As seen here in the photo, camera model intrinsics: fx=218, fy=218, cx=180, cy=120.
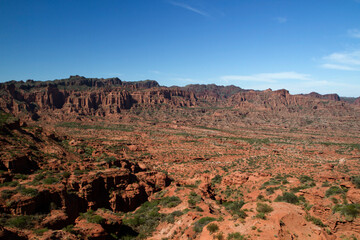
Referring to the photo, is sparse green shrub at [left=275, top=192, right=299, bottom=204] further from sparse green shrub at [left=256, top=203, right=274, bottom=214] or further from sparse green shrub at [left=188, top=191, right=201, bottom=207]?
sparse green shrub at [left=188, top=191, right=201, bottom=207]

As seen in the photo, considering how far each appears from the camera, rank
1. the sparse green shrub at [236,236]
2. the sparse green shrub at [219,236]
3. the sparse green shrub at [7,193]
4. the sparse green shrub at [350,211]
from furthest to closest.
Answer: the sparse green shrub at [7,193], the sparse green shrub at [219,236], the sparse green shrub at [350,211], the sparse green shrub at [236,236]

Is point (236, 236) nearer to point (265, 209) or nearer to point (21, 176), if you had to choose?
point (265, 209)

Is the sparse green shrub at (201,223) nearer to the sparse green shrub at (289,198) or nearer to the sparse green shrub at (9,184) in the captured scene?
the sparse green shrub at (289,198)

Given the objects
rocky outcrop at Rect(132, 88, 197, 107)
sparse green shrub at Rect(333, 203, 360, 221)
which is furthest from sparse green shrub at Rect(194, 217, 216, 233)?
rocky outcrop at Rect(132, 88, 197, 107)

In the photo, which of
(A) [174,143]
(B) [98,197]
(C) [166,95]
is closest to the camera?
(B) [98,197]

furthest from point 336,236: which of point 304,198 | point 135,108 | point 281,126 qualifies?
point 135,108

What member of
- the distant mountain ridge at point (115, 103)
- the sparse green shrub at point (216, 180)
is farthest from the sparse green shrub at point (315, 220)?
the distant mountain ridge at point (115, 103)

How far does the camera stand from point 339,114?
15138 cm

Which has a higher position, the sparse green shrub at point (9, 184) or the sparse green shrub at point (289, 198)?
the sparse green shrub at point (9, 184)

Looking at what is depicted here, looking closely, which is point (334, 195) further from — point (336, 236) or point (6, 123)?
point (6, 123)

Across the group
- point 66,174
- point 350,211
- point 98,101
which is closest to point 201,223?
point 350,211

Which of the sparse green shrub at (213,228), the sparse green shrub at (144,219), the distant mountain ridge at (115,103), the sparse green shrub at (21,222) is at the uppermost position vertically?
the distant mountain ridge at (115,103)

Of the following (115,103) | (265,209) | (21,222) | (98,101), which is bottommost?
(21,222)

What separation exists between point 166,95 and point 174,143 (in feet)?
384
